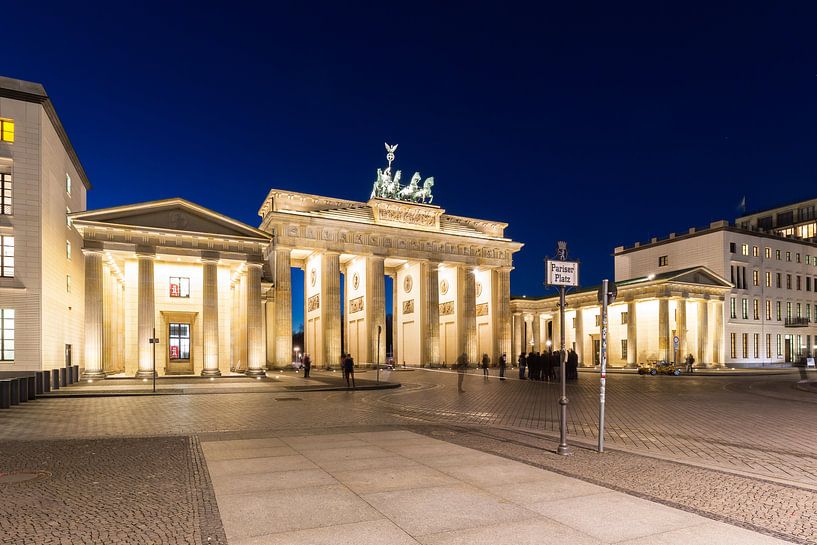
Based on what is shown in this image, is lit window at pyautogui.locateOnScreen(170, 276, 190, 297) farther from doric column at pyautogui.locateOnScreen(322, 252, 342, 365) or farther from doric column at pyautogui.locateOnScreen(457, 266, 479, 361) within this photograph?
doric column at pyautogui.locateOnScreen(457, 266, 479, 361)

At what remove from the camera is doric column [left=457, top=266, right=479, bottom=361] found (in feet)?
210

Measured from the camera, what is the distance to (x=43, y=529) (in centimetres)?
638

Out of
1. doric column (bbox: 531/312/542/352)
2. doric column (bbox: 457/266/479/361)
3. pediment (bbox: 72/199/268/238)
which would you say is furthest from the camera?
doric column (bbox: 531/312/542/352)

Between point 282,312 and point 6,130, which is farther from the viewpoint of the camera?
point 282,312

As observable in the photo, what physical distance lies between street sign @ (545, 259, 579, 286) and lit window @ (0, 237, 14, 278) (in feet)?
85.1

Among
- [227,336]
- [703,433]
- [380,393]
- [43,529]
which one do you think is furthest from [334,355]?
[43,529]

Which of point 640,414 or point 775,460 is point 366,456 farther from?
point 640,414

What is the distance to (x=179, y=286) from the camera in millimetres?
41312

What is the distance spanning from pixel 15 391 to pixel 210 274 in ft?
57.5

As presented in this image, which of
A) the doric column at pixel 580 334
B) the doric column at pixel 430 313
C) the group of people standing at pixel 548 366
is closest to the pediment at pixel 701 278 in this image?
the doric column at pixel 580 334

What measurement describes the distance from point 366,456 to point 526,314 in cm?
7322

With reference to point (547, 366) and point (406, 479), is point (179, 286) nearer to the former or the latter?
point (547, 366)

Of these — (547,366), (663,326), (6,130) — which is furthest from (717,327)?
(6,130)

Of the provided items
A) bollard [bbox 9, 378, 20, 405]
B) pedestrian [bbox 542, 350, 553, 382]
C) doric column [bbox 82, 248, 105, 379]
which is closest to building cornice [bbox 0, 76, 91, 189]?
doric column [bbox 82, 248, 105, 379]
